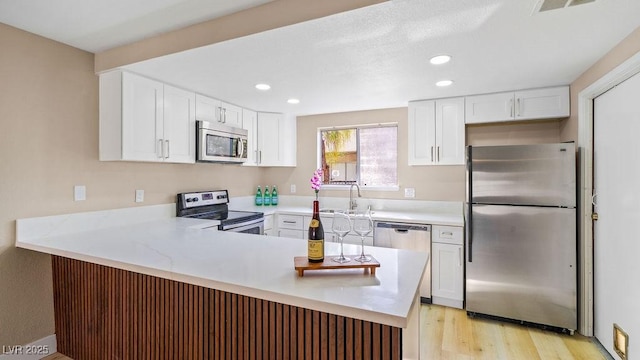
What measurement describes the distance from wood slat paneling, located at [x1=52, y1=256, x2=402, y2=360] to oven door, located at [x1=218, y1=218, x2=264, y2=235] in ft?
3.46

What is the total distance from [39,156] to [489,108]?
12.1 ft

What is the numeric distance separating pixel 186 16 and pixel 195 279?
1525 mm

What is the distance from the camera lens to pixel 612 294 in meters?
2.15

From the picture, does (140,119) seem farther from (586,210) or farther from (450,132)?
(586,210)

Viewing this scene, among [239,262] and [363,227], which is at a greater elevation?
[363,227]

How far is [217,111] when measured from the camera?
10.7 ft

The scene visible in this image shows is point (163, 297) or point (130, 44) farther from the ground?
point (130, 44)

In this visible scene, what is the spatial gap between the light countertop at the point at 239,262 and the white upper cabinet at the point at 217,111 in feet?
3.93

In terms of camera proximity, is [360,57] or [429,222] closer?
[360,57]

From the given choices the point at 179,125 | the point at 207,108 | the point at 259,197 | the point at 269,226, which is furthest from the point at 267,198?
the point at 179,125

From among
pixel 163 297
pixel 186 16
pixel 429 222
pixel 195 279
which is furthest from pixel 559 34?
pixel 163 297

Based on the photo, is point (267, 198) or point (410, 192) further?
point (267, 198)

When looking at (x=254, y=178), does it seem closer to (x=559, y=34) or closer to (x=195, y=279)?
(x=195, y=279)

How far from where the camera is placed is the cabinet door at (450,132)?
123 inches
